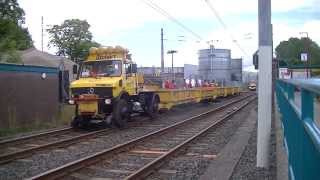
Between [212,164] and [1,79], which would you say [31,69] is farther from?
[212,164]

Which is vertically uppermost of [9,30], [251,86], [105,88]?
[9,30]

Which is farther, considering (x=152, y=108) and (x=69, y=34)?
(x=69, y=34)

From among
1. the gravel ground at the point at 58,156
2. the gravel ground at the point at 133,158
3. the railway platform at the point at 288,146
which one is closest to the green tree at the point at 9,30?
the gravel ground at the point at 58,156

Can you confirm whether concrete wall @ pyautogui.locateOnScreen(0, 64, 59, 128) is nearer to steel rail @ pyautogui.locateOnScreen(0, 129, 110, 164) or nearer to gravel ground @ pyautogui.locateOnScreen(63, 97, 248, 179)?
steel rail @ pyautogui.locateOnScreen(0, 129, 110, 164)

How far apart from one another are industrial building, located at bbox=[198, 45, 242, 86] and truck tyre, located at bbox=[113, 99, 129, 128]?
30492mm

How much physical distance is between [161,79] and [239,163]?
1578cm

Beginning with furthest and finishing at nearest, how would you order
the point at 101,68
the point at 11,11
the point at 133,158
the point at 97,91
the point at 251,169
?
the point at 11,11 < the point at 101,68 < the point at 97,91 < the point at 133,158 < the point at 251,169

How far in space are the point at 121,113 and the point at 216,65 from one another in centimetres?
3323

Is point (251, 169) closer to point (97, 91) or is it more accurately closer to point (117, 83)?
point (117, 83)

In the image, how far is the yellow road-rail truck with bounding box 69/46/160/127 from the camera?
763 inches

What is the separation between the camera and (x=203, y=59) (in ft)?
176

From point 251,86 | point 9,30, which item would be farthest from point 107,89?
point 251,86

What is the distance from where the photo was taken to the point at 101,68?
20.6m

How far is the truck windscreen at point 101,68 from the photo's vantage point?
66.4 feet
